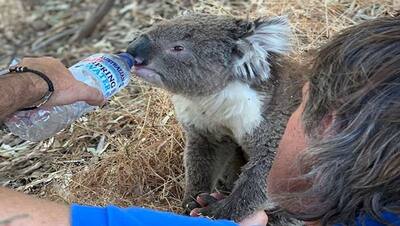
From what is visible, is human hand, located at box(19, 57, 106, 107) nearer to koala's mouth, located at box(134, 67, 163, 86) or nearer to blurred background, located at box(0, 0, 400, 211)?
koala's mouth, located at box(134, 67, 163, 86)

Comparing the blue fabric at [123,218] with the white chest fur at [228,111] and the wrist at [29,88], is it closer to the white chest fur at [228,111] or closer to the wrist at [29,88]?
the wrist at [29,88]

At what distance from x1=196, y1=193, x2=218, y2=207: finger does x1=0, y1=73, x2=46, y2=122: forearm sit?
3.92 feet

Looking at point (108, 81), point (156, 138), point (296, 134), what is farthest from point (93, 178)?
point (296, 134)

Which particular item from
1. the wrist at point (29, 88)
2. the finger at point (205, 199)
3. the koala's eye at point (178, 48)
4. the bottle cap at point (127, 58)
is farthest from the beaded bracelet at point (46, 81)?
the finger at point (205, 199)

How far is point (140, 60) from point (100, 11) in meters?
2.61

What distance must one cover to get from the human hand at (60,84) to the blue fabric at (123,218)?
0.84 metres

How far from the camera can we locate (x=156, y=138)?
12.5 feet

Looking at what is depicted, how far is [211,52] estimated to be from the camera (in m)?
3.24

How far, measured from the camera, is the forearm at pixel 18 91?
2.17m

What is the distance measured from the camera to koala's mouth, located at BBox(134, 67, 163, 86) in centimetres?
310

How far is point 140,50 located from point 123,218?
5.57 feet

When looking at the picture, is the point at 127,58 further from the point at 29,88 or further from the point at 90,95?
the point at 29,88

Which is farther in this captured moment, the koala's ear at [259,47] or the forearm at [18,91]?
the koala's ear at [259,47]

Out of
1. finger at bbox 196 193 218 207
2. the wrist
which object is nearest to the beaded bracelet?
the wrist
